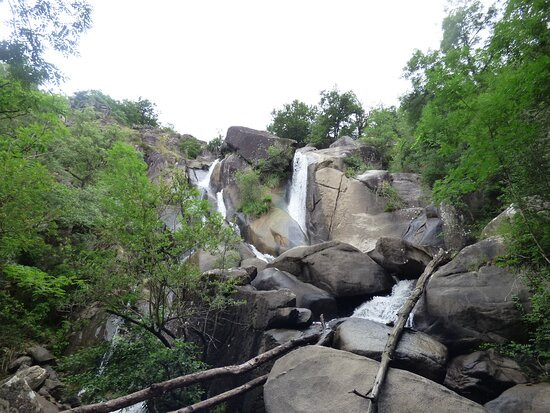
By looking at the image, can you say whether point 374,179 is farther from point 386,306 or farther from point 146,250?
point 146,250

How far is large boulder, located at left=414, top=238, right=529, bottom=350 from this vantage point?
265 inches

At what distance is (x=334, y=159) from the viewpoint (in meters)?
20.6

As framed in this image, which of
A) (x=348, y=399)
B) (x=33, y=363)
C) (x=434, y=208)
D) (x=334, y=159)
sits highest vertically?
(x=334, y=159)

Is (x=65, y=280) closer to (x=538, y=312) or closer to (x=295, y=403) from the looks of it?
(x=295, y=403)

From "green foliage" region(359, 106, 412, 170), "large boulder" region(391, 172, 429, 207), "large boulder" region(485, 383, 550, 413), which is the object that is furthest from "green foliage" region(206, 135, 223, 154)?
"large boulder" region(485, 383, 550, 413)

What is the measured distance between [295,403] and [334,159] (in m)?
17.1

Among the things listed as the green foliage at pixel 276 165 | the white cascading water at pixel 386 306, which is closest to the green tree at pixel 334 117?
the green foliage at pixel 276 165

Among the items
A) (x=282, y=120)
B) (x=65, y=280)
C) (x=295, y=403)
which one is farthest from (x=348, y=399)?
(x=282, y=120)

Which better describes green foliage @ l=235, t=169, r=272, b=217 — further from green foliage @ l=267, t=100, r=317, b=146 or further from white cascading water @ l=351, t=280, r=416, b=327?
white cascading water @ l=351, t=280, r=416, b=327

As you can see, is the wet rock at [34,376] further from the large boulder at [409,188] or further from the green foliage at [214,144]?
the green foliage at [214,144]

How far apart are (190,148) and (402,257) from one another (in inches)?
1114

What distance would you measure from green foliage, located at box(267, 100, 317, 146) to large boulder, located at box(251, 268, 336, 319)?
19028 millimetres

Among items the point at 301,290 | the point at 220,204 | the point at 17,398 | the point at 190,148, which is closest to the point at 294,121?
the point at 220,204

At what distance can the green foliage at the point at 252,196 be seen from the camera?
801 inches
